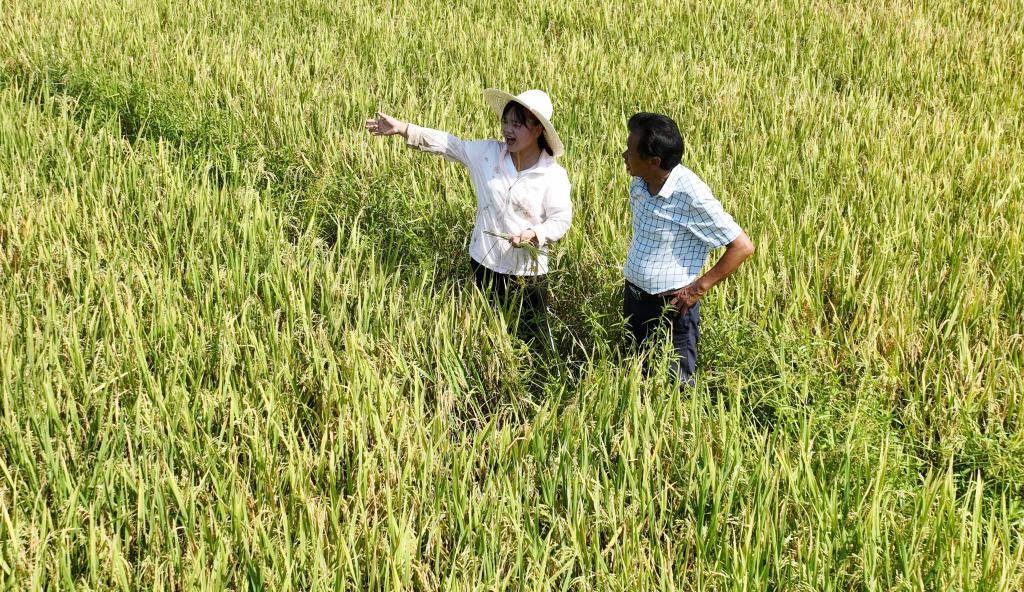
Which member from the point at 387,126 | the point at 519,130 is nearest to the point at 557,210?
the point at 519,130

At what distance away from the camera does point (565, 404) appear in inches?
101

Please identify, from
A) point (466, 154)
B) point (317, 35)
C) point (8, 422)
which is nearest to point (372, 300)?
point (466, 154)

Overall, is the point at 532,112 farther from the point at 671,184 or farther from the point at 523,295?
the point at 523,295

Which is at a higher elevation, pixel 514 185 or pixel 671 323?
pixel 514 185

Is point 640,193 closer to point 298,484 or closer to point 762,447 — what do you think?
point 762,447

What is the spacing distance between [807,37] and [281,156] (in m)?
4.14

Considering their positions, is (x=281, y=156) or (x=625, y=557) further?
(x=281, y=156)

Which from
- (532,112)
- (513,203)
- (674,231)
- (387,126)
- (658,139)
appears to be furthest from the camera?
(387,126)

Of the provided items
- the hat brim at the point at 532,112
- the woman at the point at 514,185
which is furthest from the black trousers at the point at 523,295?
the hat brim at the point at 532,112

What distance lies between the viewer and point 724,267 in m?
A: 2.26

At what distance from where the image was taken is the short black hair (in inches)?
86.3

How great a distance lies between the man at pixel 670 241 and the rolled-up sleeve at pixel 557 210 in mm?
245

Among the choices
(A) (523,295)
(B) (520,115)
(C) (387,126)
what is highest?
(B) (520,115)

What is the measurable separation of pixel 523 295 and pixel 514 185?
37 centimetres
